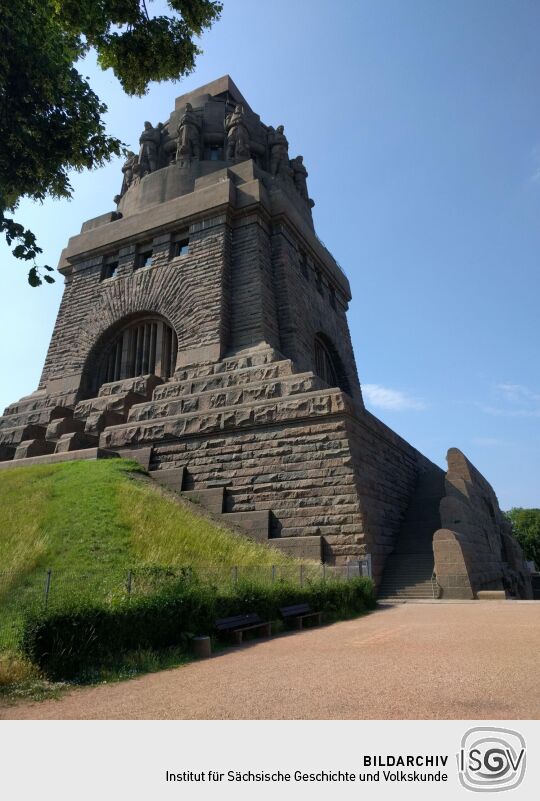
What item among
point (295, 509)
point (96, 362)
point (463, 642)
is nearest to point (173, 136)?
point (96, 362)

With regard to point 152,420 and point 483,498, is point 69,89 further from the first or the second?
point 483,498

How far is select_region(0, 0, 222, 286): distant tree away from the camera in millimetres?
7867

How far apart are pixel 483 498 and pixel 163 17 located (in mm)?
19329

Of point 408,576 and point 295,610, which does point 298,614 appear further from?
point 408,576

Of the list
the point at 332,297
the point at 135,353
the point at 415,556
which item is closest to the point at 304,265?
the point at 332,297

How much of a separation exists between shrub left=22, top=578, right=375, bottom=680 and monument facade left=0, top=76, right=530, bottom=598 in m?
4.37

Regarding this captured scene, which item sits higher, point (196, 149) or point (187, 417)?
point (196, 149)

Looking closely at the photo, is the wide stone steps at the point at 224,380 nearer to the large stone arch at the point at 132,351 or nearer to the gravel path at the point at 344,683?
the large stone arch at the point at 132,351

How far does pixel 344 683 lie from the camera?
4918 mm

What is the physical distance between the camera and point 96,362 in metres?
23.1

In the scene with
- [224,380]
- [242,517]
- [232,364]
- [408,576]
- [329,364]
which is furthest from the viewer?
[329,364]

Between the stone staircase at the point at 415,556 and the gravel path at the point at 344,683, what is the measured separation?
5.16 meters

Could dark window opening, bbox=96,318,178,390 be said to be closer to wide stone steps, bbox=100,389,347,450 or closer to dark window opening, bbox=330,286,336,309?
wide stone steps, bbox=100,389,347,450
